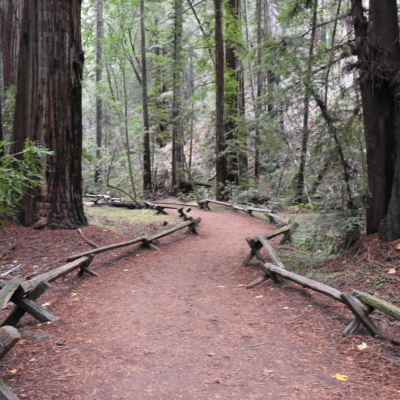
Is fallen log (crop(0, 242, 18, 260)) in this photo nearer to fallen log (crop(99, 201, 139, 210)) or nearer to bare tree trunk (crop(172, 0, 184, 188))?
fallen log (crop(99, 201, 139, 210))

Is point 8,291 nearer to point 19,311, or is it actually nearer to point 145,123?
point 19,311

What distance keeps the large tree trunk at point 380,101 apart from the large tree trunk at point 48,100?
6.45 metres

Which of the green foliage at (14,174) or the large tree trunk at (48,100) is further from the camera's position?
the large tree trunk at (48,100)

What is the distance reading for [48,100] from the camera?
812 centimetres

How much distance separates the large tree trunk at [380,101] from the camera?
5.59m

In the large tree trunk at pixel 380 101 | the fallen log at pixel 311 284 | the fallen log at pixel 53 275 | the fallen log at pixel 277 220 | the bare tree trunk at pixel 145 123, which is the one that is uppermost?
the bare tree trunk at pixel 145 123

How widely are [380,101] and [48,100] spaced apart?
7.09 metres

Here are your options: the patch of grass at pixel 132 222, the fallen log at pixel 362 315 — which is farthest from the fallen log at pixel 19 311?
the patch of grass at pixel 132 222

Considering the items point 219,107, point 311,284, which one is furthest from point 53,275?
point 219,107

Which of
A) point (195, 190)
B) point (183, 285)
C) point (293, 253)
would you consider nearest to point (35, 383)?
point (183, 285)

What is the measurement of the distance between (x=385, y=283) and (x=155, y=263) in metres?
4.73

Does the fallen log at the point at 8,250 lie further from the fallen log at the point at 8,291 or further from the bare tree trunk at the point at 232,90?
the bare tree trunk at the point at 232,90

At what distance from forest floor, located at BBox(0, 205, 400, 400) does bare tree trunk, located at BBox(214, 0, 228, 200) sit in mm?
11012

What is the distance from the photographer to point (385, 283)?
4738 mm
